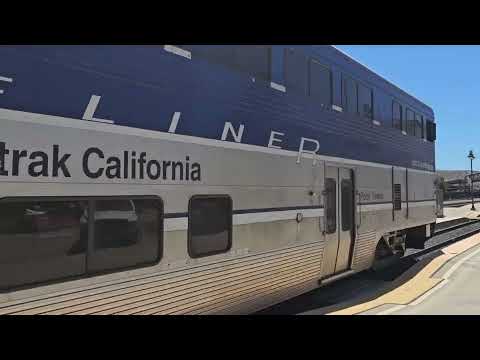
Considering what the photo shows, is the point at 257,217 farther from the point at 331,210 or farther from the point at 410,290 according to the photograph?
the point at 410,290

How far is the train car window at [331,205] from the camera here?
7.01 m

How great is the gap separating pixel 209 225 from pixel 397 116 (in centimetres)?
652

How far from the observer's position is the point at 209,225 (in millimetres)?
4750

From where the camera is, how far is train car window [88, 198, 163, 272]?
11.8 feet

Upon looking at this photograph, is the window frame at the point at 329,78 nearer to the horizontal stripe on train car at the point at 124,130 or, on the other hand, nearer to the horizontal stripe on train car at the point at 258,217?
the horizontal stripe on train car at the point at 124,130

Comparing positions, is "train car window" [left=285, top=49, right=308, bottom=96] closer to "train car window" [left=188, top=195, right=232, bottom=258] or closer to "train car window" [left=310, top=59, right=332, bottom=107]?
"train car window" [left=310, top=59, right=332, bottom=107]

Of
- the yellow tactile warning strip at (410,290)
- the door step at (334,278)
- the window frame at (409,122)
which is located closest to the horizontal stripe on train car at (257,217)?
the door step at (334,278)

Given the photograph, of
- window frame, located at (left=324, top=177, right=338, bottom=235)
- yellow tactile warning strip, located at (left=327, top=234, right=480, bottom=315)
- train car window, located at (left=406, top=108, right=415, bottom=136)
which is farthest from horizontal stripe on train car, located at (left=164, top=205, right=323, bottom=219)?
train car window, located at (left=406, top=108, right=415, bottom=136)

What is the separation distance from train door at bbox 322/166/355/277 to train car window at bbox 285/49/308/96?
1.34 metres

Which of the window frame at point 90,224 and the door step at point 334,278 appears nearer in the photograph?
the window frame at point 90,224

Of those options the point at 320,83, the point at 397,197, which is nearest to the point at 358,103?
the point at 320,83
